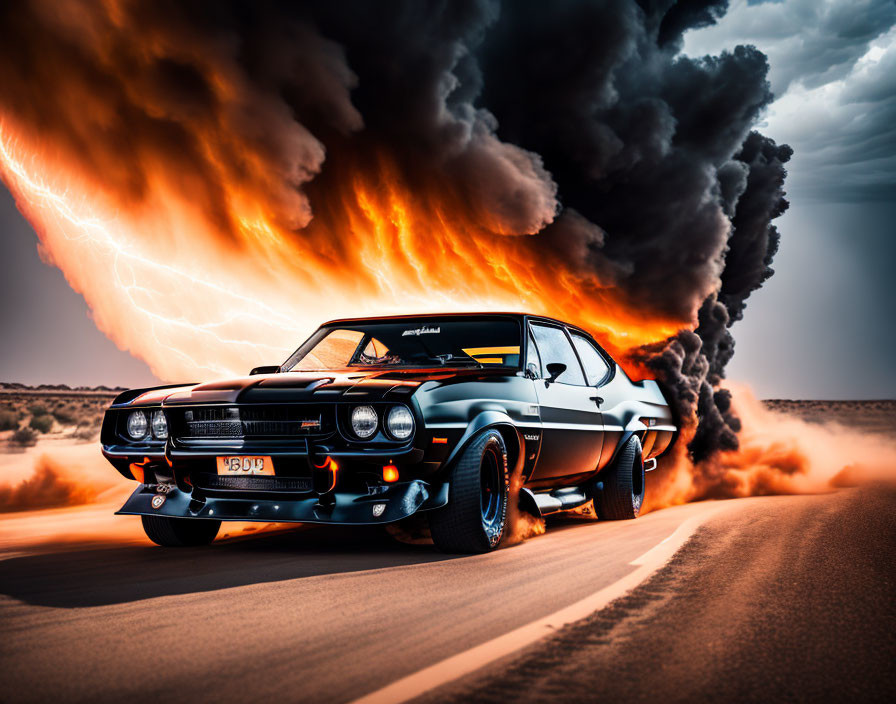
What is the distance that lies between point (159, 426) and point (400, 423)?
1.76m

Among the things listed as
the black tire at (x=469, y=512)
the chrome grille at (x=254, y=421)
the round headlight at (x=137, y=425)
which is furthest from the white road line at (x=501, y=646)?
the round headlight at (x=137, y=425)

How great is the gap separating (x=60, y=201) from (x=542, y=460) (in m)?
12.0

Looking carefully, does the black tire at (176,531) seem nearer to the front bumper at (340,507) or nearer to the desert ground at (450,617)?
the desert ground at (450,617)

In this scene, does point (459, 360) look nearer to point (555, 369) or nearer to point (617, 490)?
point (555, 369)

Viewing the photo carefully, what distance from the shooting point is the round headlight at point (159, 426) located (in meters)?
5.80

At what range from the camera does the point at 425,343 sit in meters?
6.82

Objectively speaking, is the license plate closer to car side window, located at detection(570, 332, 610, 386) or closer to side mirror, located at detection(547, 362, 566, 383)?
side mirror, located at detection(547, 362, 566, 383)

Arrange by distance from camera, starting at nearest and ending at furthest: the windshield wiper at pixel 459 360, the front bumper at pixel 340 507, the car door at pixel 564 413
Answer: the front bumper at pixel 340 507, the windshield wiper at pixel 459 360, the car door at pixel 564 413

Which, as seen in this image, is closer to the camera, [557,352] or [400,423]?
[400,423]

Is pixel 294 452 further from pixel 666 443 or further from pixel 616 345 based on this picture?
pixel 616 345

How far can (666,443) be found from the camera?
9531 mm

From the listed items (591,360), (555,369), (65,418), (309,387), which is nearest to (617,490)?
(591,360)

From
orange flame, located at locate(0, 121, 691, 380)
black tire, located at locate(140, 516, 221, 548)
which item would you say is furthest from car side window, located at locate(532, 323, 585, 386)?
orange flame, located at locate(0, 121, 691, 380)

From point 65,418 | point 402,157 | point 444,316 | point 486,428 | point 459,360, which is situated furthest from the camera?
point 65,418
